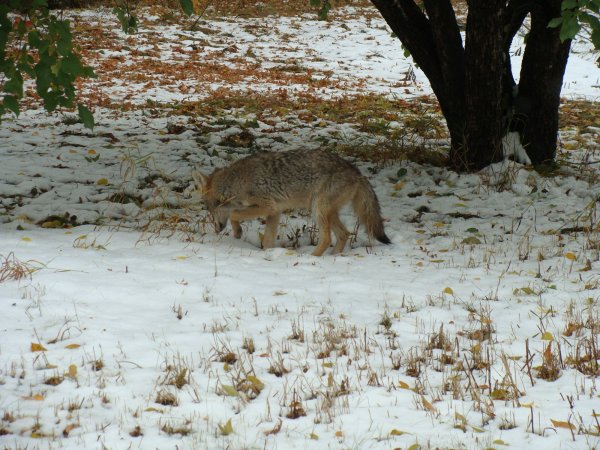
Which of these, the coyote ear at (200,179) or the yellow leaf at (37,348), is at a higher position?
the coyote ear at (200,179)

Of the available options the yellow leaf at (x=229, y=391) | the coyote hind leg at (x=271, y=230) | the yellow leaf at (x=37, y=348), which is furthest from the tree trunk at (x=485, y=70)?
the yellow leaf at (x=37, y=348)

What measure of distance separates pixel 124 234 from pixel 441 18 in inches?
221

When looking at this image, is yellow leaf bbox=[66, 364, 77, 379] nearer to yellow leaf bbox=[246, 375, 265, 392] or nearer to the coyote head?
yellow leaf bbox=[246, 375, 265, 392]

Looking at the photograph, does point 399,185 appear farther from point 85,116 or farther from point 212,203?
point 85,116

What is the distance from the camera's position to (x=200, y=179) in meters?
8.49

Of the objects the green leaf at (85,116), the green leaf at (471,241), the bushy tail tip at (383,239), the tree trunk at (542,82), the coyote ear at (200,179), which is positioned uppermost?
the tree trunk at (542,82)

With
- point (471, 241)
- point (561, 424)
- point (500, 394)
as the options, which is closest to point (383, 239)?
point (471, 241)

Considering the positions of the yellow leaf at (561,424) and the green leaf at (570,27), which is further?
the green leaf at (570,27)

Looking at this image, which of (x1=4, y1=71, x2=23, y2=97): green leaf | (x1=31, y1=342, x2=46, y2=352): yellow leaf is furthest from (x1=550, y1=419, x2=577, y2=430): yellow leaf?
(x1=4, y1=71, x2=23, y2=97): green leaf

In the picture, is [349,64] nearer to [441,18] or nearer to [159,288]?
[441,18]

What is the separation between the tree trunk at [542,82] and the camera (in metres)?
9.98

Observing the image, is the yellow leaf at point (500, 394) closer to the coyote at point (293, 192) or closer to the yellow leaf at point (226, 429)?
the yellow leaf at point (226, 429)

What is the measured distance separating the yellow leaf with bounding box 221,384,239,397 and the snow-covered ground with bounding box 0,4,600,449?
10 mm

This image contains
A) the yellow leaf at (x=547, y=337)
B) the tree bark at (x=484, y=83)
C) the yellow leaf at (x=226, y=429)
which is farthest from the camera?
the tree bark at (x=484, y=83)
